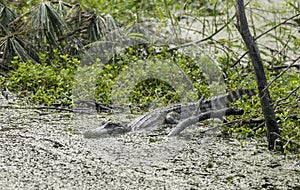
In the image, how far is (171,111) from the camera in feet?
7.21

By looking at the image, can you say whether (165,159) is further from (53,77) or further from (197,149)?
(53,77)

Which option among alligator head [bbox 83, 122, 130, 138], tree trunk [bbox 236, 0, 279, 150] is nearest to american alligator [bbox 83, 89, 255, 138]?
alligator head [bbox 83, 122, 130, 138]

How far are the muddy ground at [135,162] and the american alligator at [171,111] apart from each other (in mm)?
63

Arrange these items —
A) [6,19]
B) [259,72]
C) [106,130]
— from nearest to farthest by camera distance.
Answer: [259,72] → [106,130] → [6,19]

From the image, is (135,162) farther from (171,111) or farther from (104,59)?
(104,59)

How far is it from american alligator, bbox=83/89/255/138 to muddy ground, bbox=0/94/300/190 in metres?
0.06

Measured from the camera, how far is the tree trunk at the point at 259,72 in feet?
5.14

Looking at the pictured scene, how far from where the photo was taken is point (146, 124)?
208cm

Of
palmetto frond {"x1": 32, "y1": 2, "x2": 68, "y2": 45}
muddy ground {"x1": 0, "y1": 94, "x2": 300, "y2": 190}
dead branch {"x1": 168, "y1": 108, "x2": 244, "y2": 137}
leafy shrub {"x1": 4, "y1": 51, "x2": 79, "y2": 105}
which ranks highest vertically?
palmetto frond {"x1": 32, "y1": 2, "x2": 68, "y2": 45}

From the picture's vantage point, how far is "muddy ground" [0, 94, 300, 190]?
1.42m

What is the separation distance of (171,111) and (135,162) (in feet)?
2.00

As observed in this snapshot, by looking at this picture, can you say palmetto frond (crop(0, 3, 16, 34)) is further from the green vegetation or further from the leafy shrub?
the leafy shrub

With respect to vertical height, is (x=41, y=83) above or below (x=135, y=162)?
above

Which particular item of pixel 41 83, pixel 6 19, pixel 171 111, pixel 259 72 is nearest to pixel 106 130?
pixel 171 111
